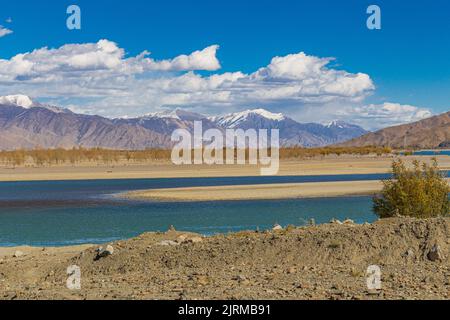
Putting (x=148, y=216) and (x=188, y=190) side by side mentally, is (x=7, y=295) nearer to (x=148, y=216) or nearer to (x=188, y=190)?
(x=148, y=216)

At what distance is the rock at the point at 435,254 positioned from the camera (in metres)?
14.3

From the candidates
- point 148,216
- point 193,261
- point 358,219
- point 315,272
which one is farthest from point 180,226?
point 315,272

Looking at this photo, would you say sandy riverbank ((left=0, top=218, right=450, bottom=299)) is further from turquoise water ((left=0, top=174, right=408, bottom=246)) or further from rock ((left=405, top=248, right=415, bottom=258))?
turquoise water ((left=0, top=174, right=408, bottom=246))

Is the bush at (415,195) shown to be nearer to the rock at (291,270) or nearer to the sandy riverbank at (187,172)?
the rock at (291,270)

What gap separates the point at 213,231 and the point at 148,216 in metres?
9.23

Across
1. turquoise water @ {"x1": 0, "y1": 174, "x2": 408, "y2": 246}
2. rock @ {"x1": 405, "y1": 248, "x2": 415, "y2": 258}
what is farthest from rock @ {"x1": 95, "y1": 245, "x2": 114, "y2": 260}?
turquoise water @ {"x1": 0, "y1": 174, "x2": 408, "y2": 246}

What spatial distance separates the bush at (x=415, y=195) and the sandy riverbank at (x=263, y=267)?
23.7ft

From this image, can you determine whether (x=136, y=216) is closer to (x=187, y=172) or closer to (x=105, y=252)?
(x=105, y=252)

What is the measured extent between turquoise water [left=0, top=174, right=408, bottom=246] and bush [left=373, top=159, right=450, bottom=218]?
4.45m

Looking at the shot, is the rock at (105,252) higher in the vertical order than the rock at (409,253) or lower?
lower

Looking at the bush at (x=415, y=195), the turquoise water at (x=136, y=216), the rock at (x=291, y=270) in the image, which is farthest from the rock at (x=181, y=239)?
the turquoise water at (x=136, y=216)

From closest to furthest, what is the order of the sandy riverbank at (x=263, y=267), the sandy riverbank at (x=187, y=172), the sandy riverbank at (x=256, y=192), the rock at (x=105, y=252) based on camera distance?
the sandy riverbank at (x=263, y=267) < the rock at (x=105, y=252) < the sandy riverbank at (x=256, y=192) < the sandy riverbank at (x=187, y=172)

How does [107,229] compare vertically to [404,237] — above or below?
below
